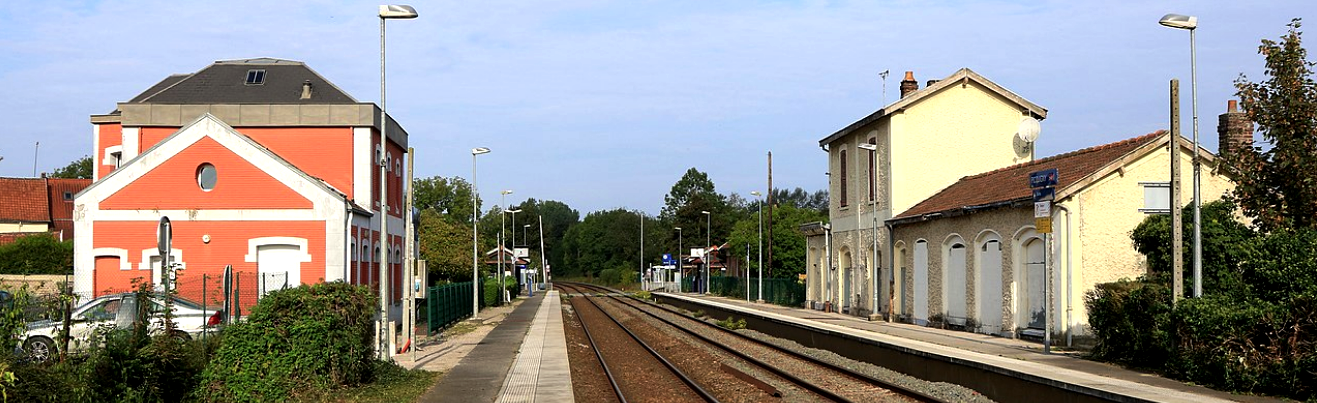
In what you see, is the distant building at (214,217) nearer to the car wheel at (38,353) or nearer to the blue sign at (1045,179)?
the car wheel at (38,353)

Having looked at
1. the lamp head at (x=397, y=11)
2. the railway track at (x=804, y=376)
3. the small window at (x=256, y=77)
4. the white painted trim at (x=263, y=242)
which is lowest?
the railway track at (x=804, y=376)

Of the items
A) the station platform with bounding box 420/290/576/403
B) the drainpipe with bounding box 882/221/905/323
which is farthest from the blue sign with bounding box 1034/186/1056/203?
the drainpipe with bounding box 882/221/905/323

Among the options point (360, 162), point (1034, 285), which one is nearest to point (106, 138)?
point (360, 162)

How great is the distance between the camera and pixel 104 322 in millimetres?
13875

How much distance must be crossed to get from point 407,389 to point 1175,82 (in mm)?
12833

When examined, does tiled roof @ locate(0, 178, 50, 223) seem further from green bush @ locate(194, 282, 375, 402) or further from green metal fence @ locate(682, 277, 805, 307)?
green bush @ locate(194, 282, 375, 402)

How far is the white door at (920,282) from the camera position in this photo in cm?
3112

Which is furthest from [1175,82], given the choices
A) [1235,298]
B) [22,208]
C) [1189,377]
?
[22,208]

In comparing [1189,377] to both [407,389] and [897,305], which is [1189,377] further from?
[897,305]

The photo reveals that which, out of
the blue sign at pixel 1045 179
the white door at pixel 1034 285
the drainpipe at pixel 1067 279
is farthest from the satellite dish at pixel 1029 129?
the blue sign at pixel 1045 179

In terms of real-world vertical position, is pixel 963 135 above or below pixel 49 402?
above

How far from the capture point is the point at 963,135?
115ft

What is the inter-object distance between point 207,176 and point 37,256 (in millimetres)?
20811

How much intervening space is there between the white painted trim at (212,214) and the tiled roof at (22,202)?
41987mm
